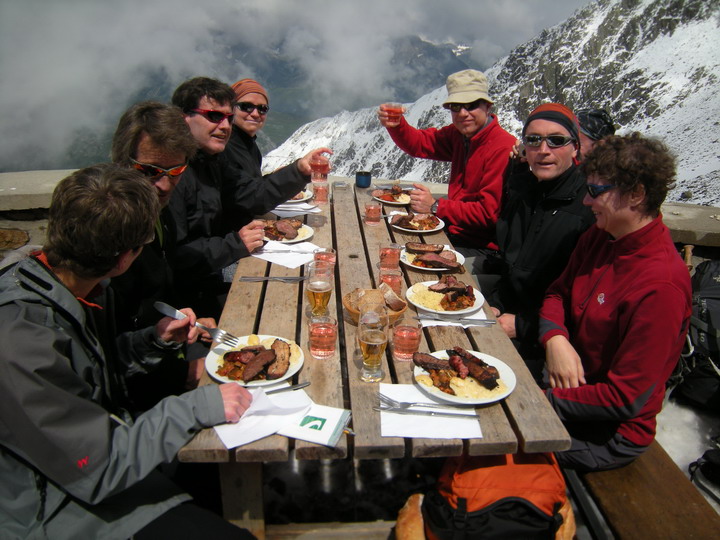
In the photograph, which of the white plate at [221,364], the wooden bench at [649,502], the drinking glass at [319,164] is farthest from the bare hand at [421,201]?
the wooden bench at [649,502]

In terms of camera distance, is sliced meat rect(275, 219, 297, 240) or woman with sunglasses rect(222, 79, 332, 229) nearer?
sliced meat rect(275, 219, 297, 240)

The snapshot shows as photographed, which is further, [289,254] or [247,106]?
[247,106]

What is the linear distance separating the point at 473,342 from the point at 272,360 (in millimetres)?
978

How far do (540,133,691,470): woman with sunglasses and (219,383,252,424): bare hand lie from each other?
141 cm

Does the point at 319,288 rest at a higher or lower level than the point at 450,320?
higher

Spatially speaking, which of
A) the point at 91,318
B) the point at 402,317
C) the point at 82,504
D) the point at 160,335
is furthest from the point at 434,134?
the point at 82,504

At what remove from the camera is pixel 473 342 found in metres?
2.29

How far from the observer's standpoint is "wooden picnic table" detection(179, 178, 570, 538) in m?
1.60

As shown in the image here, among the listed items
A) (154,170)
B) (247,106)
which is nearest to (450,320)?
(154,170)

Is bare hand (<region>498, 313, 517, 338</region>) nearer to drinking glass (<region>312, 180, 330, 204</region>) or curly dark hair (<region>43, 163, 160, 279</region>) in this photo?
drinking glass (<region>312, 180, 330, 204</region>)

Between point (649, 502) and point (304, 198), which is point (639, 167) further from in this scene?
point (304, 198)

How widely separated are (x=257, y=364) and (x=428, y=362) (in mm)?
692

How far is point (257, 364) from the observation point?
1.88 metres

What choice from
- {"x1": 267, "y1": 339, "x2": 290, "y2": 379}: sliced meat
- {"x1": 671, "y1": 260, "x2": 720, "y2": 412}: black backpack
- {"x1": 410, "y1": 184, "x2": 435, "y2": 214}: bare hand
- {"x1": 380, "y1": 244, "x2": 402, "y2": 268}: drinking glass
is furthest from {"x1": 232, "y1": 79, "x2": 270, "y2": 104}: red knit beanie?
{"x1": 671, "y1": 260, "x2": 720, "y2": 412}: black backpack
